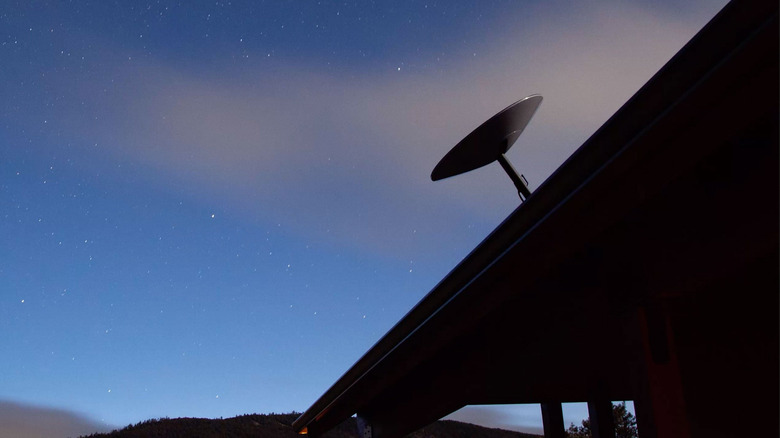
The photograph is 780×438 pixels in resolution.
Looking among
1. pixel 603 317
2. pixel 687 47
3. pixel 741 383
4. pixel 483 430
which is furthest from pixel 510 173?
pixel 483 430

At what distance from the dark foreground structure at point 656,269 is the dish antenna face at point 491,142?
4.50 ft

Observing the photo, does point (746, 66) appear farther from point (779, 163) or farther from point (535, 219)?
point (535, 219)

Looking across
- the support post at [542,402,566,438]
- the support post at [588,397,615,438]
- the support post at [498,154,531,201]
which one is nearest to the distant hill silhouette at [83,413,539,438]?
the support post at [542,402,566,438]

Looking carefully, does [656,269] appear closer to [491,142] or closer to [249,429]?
[491,142]

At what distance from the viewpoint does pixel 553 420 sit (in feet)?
25.1

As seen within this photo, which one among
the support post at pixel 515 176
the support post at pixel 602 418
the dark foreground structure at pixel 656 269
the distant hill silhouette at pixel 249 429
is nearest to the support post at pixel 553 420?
the support post at pixel 602 418

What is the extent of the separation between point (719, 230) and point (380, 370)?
2.75m

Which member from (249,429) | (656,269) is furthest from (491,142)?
(249,429)

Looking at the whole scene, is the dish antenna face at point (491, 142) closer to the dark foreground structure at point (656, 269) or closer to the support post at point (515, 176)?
the support post at point (515, 176)

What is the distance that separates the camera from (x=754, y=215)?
289cm

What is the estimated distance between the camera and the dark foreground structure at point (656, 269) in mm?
2523

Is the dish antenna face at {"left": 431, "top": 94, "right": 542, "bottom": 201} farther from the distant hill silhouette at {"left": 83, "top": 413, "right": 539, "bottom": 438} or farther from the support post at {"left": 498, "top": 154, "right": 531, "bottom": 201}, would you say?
the distant hill silhouette at {"left": 83, "top": 413, "right": 539, "bottom": 438}

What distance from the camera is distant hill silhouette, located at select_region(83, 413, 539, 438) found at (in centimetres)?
3359

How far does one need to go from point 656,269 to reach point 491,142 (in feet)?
7.05
